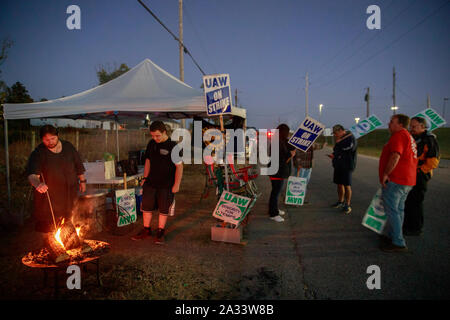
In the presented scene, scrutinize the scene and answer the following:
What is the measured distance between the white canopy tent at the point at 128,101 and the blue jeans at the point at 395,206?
375 centimetres

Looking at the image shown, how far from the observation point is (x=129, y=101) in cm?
581

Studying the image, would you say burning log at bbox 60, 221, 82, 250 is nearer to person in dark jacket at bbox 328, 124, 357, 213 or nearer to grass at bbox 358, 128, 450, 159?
person in dark jacket at bbox 328, 124, 357, 213

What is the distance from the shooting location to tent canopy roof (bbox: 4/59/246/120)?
5539 mm

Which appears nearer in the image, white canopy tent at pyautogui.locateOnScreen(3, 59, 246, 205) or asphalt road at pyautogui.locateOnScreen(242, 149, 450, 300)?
asphalt road at pyautogui.locateOnScreen(242, 149, 450, 300)

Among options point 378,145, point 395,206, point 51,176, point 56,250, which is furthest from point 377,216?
point 378,145

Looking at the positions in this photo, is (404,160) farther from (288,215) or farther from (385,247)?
(288,215)

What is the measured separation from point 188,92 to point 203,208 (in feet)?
9.55

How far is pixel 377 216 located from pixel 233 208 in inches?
91.1

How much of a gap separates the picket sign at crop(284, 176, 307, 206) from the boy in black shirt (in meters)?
3.23

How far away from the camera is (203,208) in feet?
21.5

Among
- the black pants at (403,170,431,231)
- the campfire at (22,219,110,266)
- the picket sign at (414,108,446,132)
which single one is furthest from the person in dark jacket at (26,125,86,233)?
the picket sign at (414,108,446,132)

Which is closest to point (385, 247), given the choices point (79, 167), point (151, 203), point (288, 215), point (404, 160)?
point (404, 160)

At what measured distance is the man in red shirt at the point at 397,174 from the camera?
369cm

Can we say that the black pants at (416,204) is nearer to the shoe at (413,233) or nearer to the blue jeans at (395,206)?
the shoe at (413,233)
